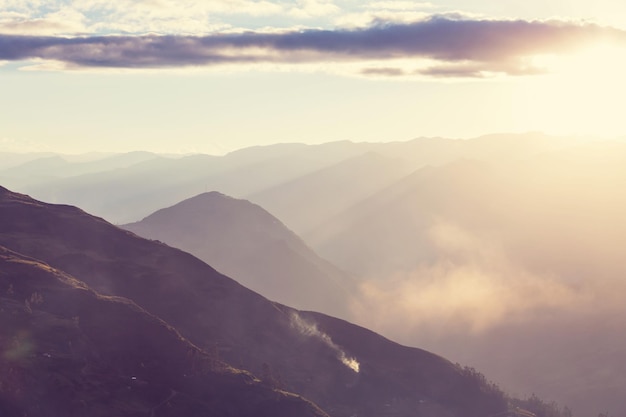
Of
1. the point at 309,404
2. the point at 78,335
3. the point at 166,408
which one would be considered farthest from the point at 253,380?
the point at 78,335

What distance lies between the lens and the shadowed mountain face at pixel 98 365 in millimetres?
153250

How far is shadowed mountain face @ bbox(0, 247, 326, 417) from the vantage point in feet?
503

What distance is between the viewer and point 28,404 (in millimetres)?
146375

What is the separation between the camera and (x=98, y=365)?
16875 centimetres

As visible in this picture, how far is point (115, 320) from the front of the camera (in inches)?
7392

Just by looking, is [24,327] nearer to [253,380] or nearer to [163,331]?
[163,331]

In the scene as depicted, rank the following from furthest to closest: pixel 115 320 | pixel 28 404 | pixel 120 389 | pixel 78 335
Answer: pixel 115 320, pixel 78 335, pixel 120 389, pixel 28 404

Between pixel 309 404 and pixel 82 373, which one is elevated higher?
pixel 82 373

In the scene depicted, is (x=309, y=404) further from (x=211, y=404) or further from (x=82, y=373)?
(x=82, y=373)

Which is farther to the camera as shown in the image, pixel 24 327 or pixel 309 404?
pixel 309 404

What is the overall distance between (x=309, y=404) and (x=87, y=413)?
52778mm

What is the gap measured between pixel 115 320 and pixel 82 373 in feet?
85.3

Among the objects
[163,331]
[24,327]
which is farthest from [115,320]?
[24,327]

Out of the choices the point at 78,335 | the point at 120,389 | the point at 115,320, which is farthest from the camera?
the point at 115,320
